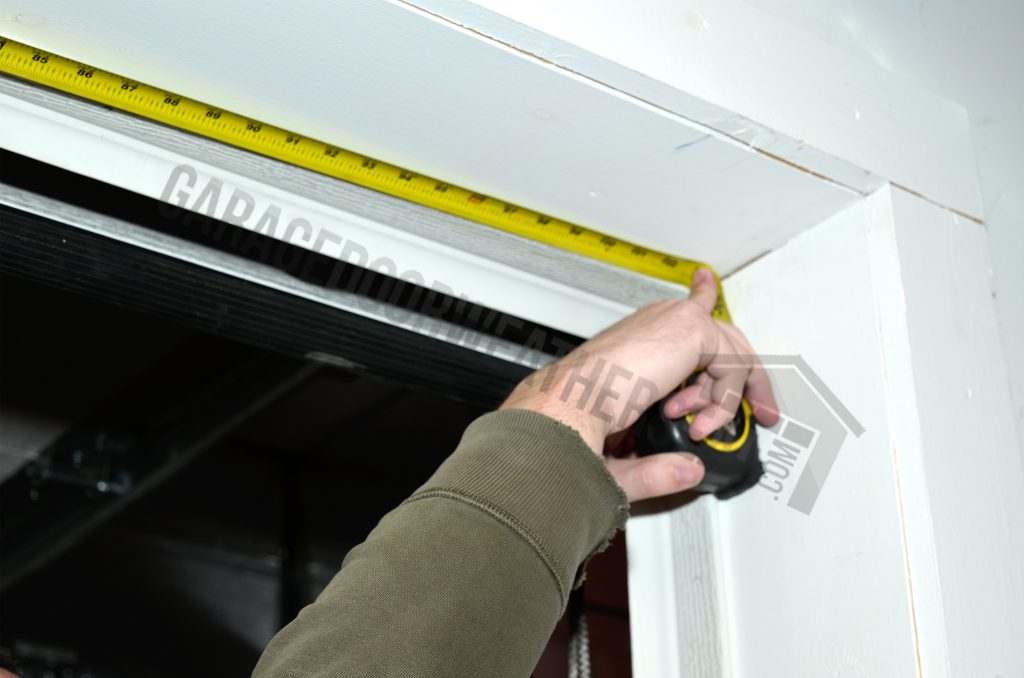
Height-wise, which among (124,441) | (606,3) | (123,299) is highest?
(124,441)

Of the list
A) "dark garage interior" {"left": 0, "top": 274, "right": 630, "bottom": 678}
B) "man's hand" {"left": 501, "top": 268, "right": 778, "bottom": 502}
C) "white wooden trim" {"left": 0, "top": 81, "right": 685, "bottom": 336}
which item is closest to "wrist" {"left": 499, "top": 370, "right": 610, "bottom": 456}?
"man's hand" {"left": 501, "top": 268, "right": 778, "bottom": 502}

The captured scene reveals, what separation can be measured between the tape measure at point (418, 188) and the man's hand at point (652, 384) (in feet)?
0.06

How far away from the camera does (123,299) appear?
84cm

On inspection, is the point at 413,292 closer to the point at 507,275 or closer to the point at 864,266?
the point at 507,275

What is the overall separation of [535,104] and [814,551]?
1.43ft

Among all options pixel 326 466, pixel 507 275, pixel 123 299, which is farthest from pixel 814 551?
pixel 326 466

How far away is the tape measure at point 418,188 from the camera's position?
0.72 m

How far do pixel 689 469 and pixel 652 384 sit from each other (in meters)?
0.08

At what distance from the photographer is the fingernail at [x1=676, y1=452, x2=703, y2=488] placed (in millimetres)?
819

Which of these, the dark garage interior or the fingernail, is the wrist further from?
the dark garage interior

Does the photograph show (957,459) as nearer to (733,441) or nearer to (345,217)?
(733,441)

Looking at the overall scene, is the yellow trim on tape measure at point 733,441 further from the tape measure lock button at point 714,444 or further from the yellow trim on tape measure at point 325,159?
the yellow trim on tape measure at point 325,159

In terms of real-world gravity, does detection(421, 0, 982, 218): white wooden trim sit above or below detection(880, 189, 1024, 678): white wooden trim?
above

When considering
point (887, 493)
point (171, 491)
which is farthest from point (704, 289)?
point (171, 491)
